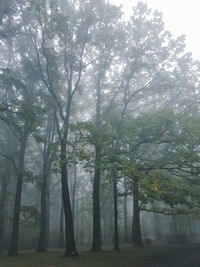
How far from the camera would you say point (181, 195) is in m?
13.1

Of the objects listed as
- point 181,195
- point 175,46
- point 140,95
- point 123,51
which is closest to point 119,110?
point 140,95

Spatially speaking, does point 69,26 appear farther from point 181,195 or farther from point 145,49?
point 181,195

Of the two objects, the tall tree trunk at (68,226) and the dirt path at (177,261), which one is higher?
the tall tree trunk at (68,226)

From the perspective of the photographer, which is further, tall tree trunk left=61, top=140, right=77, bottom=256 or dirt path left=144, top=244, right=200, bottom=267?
tall tree trunk left=61, top=140, right=77, bottom=256

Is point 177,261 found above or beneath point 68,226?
beneath

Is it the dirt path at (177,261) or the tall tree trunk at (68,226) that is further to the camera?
the tall tree trunk at (68,226)

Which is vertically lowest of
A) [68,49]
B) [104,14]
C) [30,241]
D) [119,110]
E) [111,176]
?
[30,241]

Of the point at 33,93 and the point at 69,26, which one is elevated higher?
the point at 69,26

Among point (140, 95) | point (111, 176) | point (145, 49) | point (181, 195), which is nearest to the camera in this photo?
point (181, 195)

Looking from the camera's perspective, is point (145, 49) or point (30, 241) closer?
point (145, 49)

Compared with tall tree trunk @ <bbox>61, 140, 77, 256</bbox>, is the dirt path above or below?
below

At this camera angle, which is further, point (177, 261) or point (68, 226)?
point (68, 226)

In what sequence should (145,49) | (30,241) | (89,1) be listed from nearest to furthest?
(89,1) → (145,49) → (30,241)

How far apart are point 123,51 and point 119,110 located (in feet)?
19.0
